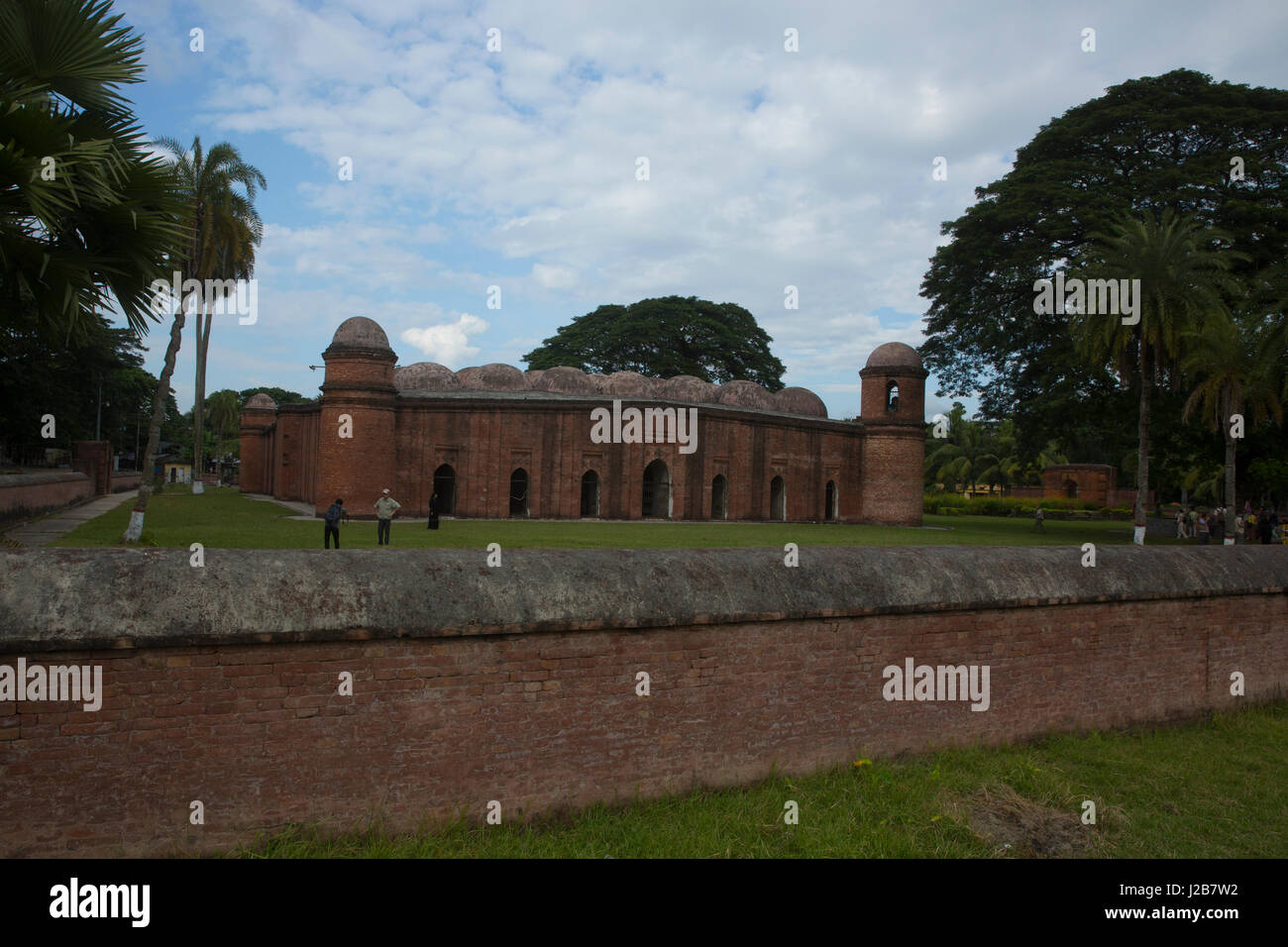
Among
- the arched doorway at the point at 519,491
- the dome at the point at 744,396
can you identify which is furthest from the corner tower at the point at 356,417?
the dome at the point at 744,396

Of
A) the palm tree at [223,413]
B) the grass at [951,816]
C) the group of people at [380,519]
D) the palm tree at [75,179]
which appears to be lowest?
the grass at [951,816]

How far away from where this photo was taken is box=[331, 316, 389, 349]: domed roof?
3027 centimetres

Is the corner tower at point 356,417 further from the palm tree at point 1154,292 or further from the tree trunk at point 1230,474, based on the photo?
the tree trunk at point 1230,474

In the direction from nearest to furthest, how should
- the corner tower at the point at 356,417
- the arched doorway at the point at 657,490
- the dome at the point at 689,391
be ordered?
the corner tower at the point at 356,417, the arched doorway at the point at 657,490, the dome at the point at 689,391

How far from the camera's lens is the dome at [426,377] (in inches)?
A: 1505

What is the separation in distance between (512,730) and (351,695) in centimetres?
93

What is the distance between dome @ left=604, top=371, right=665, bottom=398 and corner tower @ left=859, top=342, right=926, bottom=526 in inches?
382

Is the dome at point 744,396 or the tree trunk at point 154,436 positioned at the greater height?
the dome at point 744,396

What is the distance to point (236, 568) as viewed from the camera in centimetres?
436

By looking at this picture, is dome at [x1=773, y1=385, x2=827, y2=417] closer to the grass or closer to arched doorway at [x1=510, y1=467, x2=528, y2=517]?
arched doorway at [x1=510, y1=467, x2=528, y2=517]

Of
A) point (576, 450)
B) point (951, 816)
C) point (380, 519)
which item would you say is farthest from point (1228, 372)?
point (951, 816)

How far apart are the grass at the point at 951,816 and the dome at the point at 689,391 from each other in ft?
103

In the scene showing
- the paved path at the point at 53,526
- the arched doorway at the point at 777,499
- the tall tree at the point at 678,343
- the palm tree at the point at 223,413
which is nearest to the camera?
the paved path at the point at 53,526

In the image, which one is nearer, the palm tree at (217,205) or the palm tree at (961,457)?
the palm tree at (217,205)
